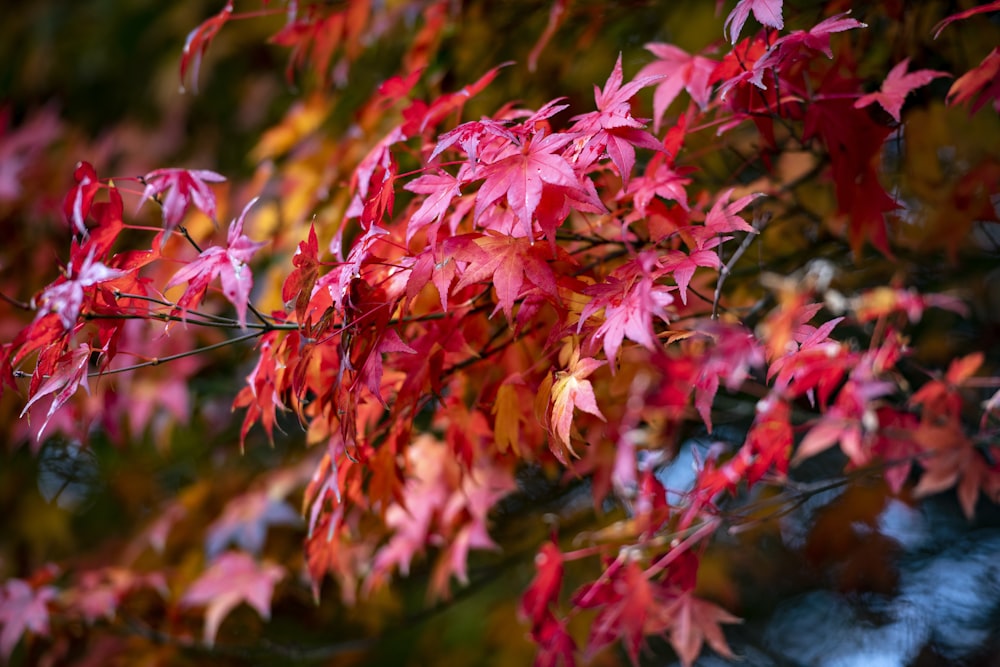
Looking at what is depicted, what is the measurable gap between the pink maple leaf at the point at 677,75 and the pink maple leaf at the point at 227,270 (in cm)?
54

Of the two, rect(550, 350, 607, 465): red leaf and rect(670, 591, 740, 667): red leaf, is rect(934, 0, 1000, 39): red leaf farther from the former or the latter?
rect(670, 591, 740, 667): red leaf

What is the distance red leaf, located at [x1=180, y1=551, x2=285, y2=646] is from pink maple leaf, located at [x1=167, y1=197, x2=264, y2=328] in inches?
40.6

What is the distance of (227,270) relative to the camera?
2.97ft

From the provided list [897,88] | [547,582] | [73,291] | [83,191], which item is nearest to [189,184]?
[83,191]

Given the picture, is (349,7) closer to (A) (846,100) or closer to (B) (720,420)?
(A) (846,100)

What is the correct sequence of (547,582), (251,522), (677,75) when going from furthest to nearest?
1. (251,522)
2. (547,582)
3. (677,75)

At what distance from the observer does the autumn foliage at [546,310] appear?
2.96 ft

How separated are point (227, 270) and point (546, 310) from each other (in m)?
0.41

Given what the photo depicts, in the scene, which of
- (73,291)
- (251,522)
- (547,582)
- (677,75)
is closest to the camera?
(73,291)

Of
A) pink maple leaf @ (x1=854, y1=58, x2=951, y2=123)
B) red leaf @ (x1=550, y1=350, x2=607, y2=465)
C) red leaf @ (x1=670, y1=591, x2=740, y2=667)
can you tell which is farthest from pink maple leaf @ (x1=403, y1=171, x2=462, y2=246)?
red leaf @ (x1=670, y1=591, x2=740, y2=667)

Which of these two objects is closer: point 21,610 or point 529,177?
point 529,177

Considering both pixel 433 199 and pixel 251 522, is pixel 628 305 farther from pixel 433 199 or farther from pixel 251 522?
pixel 251 522

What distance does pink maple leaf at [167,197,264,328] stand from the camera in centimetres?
88

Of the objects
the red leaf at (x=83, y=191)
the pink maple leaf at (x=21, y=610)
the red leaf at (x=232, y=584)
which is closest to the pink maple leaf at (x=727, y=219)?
the red leaf at (x=83, y=191)
